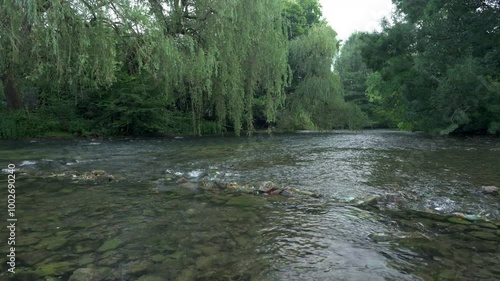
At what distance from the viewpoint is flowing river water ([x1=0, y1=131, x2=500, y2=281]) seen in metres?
2.77

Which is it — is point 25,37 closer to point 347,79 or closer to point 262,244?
point 262,244

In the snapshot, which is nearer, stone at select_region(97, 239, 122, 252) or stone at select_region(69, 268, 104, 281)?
stone at select_region(69, 268, 104, 281)

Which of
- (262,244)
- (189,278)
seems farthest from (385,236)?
(189,278)

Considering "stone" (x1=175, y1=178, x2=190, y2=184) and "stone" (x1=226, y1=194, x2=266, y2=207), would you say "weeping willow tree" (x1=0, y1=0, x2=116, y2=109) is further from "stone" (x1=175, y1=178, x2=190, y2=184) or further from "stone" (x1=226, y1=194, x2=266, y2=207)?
"stone" (x1=226, y1=194, x2=266, y2=207)

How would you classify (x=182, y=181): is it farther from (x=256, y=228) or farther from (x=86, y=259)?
(x=86, y=259)

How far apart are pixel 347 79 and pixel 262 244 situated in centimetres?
4593

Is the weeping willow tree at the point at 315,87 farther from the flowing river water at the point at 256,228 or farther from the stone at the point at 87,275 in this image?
the stone at the point at 87,275

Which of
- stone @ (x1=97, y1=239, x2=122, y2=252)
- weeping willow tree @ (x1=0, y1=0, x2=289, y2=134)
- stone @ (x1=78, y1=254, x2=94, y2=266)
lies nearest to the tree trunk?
weeping willow tree @ (x1=0, y1=0, x2=289, y2=134)

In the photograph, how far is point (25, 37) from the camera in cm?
952

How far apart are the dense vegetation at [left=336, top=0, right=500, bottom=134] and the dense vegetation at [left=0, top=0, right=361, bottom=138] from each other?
6.04m

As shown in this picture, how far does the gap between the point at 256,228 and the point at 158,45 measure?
9.38 m

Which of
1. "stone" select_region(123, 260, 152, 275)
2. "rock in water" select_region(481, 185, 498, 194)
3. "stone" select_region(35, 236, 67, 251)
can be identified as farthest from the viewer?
"rock in water" select_region(481, 185, 498, 194)

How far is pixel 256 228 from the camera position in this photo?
12.3 ft

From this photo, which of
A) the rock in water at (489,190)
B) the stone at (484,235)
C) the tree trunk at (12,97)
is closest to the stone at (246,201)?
the stone at (484,235)
